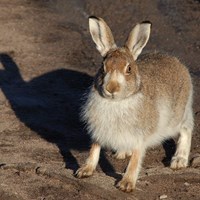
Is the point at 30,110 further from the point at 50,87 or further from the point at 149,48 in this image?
the point at 149,48

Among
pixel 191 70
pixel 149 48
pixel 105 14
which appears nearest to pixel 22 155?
pixel 191 70

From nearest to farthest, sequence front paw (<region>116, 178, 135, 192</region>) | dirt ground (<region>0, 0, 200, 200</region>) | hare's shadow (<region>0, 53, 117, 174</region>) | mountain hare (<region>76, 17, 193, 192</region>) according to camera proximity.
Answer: mountain hare (<region>76, 17, 193, 192</region>)
front paw (<region>116, 178, 135, 192</region>)
dirt ground (<region>0, 0, 200, 200</region>)
hare's shadow (<region>0, 53, 117, 174</region>)

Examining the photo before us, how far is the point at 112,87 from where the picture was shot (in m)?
5.47

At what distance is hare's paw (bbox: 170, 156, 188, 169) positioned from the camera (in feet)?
21.2

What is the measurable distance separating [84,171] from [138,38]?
1.35 metres

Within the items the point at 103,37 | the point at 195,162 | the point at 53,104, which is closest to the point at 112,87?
the point at 103,37

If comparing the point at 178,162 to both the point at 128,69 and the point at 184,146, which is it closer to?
the point at 184,146

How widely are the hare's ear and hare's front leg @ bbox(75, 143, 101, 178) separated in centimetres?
95

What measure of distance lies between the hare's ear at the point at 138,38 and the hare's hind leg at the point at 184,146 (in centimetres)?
122

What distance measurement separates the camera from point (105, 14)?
13.0 meters

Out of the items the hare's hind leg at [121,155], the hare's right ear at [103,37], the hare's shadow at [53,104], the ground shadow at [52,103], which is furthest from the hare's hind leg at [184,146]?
the hare's right ear at [103,37]

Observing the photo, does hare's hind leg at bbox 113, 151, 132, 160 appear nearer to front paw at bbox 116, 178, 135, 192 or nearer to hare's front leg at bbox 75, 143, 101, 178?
hare's front leg at bbox 75, 143, 101, 178

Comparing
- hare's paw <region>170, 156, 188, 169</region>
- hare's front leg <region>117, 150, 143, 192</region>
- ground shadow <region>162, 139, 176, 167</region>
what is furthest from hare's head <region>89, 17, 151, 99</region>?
ground shadow <region>162, 139, 176, 167</region>

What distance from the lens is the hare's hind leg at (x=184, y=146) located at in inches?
256
